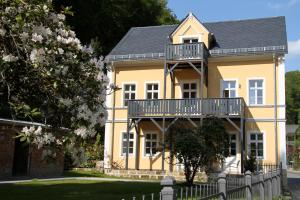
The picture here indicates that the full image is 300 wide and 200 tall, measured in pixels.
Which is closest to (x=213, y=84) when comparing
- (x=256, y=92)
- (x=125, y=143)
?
(x=256, y=92)

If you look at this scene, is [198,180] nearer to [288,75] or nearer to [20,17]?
[20,17]

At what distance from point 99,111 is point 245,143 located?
19771 millimetres

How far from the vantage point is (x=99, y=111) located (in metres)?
6.28

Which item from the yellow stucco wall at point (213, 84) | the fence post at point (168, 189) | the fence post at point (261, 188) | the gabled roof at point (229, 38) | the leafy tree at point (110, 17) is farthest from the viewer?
the leafy tree at point (110, 17)

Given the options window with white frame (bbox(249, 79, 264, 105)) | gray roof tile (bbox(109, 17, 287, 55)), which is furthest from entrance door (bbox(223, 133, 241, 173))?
gray roof tile (bbox(109, 17, 287, 55))

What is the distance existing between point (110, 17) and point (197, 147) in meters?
28.1

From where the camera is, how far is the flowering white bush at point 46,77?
17.0 ft

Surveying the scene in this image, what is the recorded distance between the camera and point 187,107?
24.8 metres

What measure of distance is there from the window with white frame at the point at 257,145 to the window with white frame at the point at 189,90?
428 centimetres

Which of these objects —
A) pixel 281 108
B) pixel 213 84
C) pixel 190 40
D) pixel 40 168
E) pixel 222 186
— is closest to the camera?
pixel 222 186

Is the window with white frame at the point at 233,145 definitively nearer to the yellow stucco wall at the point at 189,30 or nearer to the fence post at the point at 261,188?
the yellow stucco wall at the point at 189,30

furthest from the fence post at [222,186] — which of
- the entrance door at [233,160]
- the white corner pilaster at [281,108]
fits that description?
the white corner pilaster at [281,108]

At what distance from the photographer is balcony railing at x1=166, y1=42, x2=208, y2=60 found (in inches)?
985

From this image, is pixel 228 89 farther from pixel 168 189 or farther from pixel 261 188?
pixel 168 189
